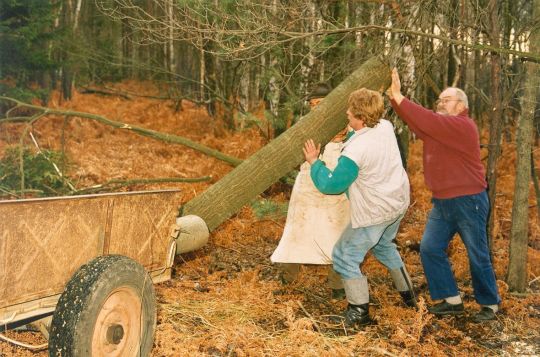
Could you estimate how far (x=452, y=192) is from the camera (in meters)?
4.88

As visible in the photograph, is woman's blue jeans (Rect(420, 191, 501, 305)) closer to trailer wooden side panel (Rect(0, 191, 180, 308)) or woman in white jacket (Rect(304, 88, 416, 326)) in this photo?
woman in white jacket (Rect(304, 88, 416, 326))

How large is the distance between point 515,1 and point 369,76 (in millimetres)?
9232

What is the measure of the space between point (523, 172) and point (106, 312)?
4.53 metres

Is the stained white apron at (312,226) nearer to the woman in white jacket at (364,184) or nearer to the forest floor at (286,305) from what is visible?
the woman in white jacket at (364,184)

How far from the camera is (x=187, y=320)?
15.3ft

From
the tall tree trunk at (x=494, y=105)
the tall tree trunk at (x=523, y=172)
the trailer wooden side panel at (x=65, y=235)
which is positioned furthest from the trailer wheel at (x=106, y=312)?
the tall tree trunk at (x=523, y=172)

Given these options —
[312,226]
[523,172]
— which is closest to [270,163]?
[312,226]

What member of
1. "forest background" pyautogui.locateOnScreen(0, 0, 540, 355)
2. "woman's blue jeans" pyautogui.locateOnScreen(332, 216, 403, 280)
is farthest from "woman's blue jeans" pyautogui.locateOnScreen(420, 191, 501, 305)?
"woman's blue jeans" pyautogui.locateOnScreen(332, 216, 403, 280)

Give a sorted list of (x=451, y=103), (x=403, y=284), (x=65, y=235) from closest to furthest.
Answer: (x=65, y=235) < (x=451, y=103) < (x=403, y=284)

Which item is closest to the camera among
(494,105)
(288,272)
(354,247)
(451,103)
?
(354,247)

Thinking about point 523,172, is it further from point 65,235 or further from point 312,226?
point 65,235

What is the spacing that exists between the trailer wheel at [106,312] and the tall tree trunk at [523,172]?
4.10 metres

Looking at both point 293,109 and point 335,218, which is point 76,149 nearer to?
point 293,109

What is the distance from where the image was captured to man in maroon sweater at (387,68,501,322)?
4.79m
